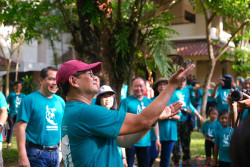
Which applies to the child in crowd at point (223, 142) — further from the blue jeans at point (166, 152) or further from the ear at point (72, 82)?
the ear at point (72, 82)

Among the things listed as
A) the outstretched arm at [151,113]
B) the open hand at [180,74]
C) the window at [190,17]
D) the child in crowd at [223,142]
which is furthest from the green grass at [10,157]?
the window at [190,17]

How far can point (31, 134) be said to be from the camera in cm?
441

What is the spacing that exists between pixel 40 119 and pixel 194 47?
56.2ft

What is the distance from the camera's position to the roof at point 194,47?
1957 cm

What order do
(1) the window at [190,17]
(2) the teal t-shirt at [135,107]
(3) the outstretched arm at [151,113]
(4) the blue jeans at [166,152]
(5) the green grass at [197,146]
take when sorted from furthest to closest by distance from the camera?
1. (1) the window at [190,17]
2. (5) the green grass at [197,146]
3. (4) the blue jeans at [166,152]
4. (2) the teal t-shirt at [135,107]
5. (3) the outstretched arm at [151,113]

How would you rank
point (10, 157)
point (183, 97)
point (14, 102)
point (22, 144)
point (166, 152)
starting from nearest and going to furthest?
1. point (22, 144)
2. point (166, 152)
3. point (183, 97)
4. point (10, 157)
5. point (14, 102)

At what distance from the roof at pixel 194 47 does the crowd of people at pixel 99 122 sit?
10.1m

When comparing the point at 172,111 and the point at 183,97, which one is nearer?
the point at 172,111

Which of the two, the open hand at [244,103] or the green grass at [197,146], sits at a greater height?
the open hand at [244,103]

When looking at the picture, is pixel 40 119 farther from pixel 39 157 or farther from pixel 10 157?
pixel 10 157

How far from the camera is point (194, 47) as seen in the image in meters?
20.6

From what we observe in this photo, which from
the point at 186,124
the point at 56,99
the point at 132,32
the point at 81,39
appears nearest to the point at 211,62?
the point at 186,124

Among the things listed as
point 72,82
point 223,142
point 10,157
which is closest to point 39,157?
point 72,82

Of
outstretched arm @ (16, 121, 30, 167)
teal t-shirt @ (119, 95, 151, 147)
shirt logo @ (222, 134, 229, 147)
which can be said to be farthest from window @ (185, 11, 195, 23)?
outstretched arm @ (16, 121, 30, 167)
